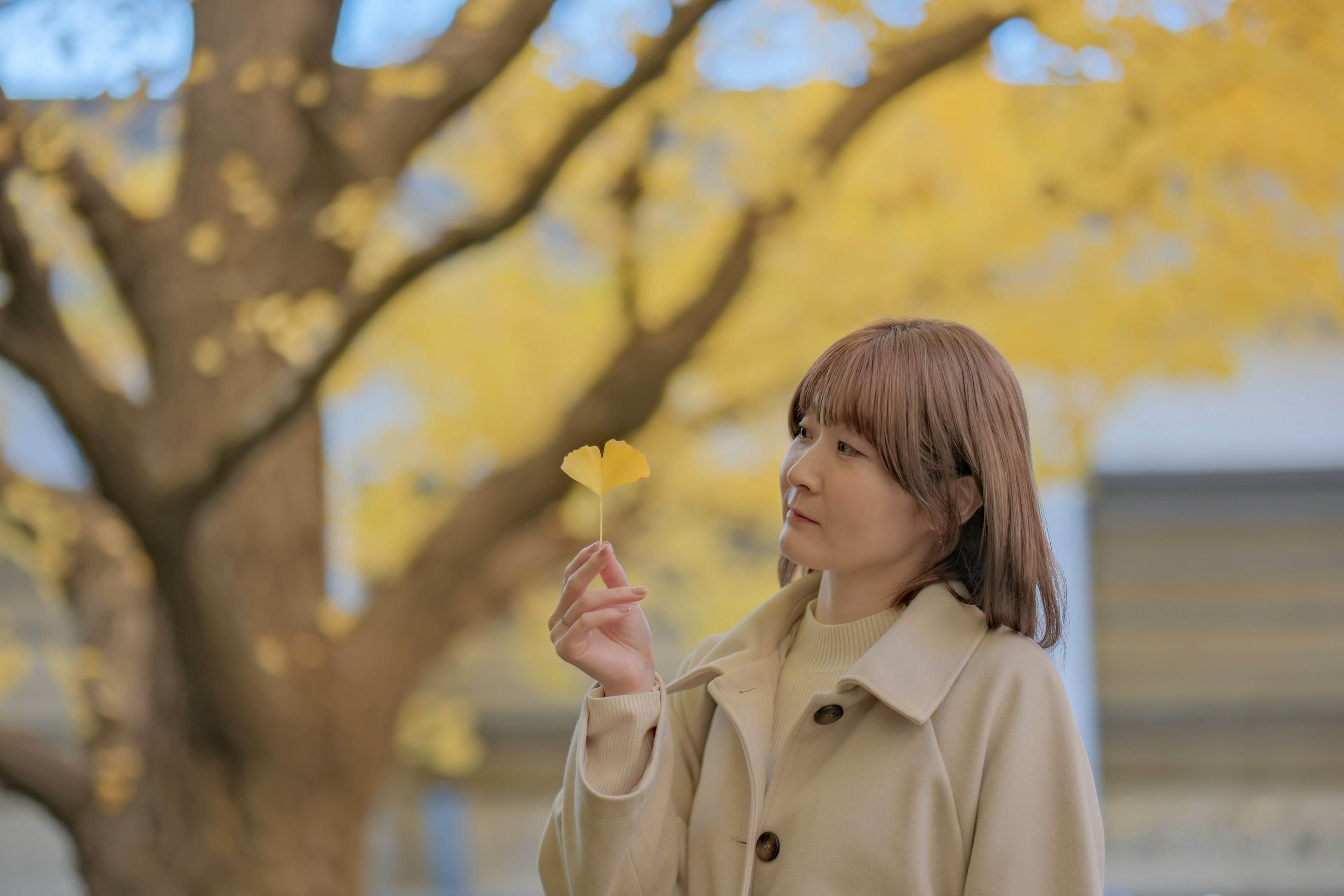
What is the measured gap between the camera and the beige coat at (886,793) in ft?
2.98

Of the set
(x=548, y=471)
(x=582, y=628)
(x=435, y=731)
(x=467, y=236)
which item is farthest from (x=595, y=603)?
(x=435, y=731)

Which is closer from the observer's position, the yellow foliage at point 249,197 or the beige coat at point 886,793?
the beige coat at point 886,793

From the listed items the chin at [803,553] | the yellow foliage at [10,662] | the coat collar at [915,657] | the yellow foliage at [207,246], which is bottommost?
the yellow foliage at [10,662]

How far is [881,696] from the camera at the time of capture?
0.94m

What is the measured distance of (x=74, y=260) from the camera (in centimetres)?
320

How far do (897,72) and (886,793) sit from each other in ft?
6.12

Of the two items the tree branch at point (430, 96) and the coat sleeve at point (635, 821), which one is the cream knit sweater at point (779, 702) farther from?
the tree branch at point (430, 96)

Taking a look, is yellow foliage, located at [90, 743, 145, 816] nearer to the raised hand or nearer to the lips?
the raised hand

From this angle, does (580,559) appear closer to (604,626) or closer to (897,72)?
(604,626)

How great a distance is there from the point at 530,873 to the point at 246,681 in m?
4.42

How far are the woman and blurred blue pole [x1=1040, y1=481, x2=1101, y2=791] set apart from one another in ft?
15.1

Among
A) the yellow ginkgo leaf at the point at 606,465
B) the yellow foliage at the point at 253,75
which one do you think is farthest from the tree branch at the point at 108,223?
the yellow ginkgo leaf at the point at 606,465

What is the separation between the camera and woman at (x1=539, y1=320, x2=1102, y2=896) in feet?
3.03

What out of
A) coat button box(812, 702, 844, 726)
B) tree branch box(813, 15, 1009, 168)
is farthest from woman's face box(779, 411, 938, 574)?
tree branch box(813, 15, 1009, 168)
